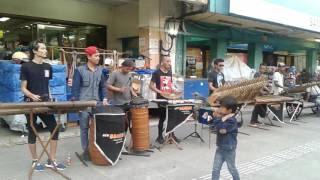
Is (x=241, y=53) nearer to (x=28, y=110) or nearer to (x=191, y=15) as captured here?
(x=191, y=15)

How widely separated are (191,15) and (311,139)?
534 cm

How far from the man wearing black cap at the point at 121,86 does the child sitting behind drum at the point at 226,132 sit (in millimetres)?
2172

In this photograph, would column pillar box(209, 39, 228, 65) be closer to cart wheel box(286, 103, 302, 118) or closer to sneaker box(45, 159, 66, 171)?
cart wheel box(286, 103, 302, 118)

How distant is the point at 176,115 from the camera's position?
6.62 m

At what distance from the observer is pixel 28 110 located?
15.2 feet

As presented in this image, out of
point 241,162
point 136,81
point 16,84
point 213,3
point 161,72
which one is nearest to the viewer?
point 241,162

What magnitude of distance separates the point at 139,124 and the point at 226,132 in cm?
222

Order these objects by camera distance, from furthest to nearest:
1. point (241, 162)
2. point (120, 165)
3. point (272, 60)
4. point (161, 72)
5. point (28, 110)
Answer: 1. point (272, 60)
2. point (161, 72)
3. point (241, 162)
4. point (120, 165)
5. point (28, 110)

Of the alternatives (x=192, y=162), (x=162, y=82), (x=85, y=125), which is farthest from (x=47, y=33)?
(x=192, y=162)

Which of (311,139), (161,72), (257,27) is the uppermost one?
(257,27)

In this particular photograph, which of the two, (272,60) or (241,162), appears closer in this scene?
(241,162)

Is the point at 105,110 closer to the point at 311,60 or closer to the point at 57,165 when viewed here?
the point at 57,165

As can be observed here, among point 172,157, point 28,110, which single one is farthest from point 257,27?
point 28,110

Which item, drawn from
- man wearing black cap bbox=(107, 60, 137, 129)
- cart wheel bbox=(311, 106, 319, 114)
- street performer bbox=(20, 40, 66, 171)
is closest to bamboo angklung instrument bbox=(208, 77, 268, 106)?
man wearing black cap bbox=(107, 60, 137, 129)
